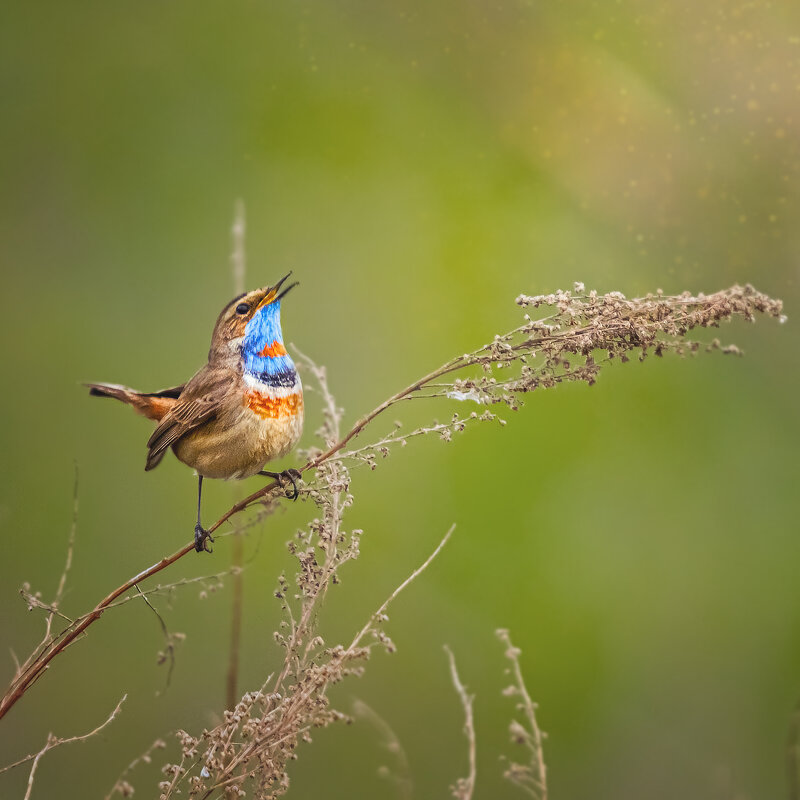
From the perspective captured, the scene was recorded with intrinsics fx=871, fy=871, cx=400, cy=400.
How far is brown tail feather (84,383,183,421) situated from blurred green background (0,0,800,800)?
0.68 meters

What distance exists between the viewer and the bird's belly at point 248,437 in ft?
6.62

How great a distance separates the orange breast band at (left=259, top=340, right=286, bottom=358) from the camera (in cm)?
210

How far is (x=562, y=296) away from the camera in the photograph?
5.06 ft

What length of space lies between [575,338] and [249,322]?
0.87 m

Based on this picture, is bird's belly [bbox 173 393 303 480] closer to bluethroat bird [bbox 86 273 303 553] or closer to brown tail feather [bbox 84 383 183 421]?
bluethroat bird [bbox 86 273 303 553]

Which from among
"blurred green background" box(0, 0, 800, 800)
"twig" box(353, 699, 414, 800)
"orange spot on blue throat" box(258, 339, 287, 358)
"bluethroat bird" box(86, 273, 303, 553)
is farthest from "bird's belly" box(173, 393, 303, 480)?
"blurred green background" box(0, 0, 800, 800)

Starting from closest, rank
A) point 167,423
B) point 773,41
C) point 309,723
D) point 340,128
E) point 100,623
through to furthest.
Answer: point 309,723
point 167,423
point 773,41
point 100,623
point 340,128

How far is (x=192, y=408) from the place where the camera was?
2090 mm

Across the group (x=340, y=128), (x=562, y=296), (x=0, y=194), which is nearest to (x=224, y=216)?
(x=340, y=128)

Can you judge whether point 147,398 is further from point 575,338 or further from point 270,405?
point 575,338

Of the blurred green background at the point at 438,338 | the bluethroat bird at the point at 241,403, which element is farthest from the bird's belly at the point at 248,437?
the blurred green background at the point at 438,338

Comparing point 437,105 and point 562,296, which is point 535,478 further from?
point 562,296

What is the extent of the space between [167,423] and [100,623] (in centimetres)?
125

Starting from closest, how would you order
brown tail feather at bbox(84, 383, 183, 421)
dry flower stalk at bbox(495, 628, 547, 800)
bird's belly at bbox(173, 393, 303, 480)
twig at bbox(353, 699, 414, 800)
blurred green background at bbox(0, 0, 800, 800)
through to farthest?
1. dry flower stalk at bbox(495, 628, 547, 800)
2. twig at bbox(353, 699, 414, 800)
3. bird's belly at bbox(173, 393, 303, 480)
4. brown tail feather at bbox(84, 383, 183, 421)
5. blurred green background at bbox(0, 0, 800, 800)
